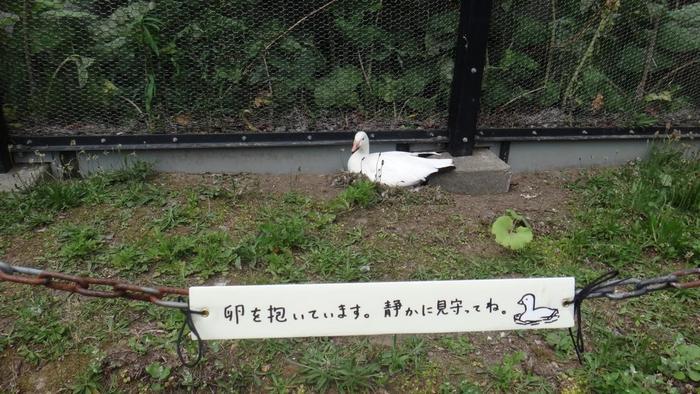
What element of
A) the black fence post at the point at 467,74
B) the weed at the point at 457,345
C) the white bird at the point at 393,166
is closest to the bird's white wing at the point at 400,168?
the white bird at the point at 393,166

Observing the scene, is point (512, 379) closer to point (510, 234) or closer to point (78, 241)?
point (510, 234)

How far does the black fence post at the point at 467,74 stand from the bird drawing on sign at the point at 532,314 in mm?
2101

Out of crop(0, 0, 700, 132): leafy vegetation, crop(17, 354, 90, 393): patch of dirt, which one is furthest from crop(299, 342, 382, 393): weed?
crop(0, 0, 700, 132): leafy vegetation

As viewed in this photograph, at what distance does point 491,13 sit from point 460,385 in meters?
2.28

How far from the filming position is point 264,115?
346 cm

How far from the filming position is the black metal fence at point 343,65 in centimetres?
316

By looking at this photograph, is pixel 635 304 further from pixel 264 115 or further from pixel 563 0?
pixel 264 115

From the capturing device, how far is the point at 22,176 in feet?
10.4

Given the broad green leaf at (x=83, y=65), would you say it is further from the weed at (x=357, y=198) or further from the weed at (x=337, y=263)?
the weed at (x=337, y=263)

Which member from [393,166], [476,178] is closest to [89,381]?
[393,166]

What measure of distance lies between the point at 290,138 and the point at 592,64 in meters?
2.13

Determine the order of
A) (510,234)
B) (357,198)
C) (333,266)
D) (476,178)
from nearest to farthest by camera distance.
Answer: (333,266)
(510,234)
(357,198)
(476,178)

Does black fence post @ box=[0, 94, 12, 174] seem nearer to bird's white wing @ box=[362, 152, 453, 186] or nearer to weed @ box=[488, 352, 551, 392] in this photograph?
bird's white wing @ box=[362, 152, 453, 186]

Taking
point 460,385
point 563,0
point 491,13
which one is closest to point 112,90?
point 491,13
